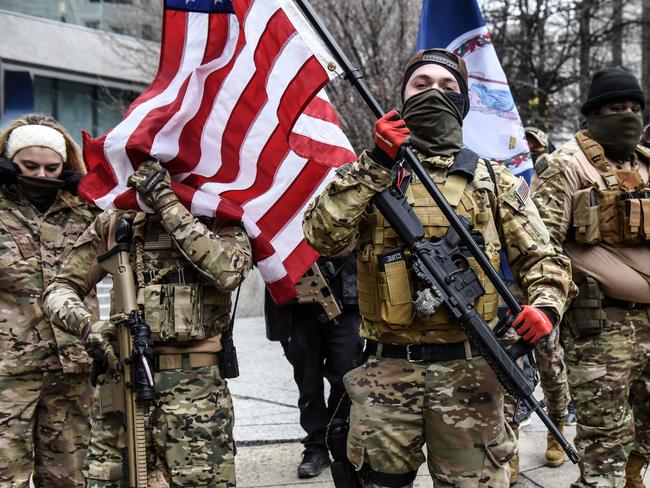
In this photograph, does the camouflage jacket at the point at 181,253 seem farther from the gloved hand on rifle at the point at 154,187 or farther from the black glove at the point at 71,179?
the black glove at the point at 71,179

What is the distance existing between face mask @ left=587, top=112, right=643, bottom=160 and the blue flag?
3.24ft

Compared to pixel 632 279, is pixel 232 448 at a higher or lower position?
lower

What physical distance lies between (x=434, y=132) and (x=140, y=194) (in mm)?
1249

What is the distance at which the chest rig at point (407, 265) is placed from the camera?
295 centimetres

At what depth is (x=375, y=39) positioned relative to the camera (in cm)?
1327

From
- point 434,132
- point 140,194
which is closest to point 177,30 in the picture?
point 140,194

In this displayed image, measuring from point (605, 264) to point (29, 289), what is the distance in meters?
3.01

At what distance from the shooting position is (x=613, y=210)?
401 cm

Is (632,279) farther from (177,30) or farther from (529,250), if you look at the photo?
(177,30)

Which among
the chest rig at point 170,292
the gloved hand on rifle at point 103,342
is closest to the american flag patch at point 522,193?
the chest rig at point 170,292

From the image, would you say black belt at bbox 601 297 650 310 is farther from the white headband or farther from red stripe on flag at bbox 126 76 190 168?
the white headband

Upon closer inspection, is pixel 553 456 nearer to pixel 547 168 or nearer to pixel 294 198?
pixel 547 168

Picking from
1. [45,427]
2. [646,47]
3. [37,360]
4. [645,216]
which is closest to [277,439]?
[45,427]

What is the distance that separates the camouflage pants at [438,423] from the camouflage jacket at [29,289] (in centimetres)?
176
